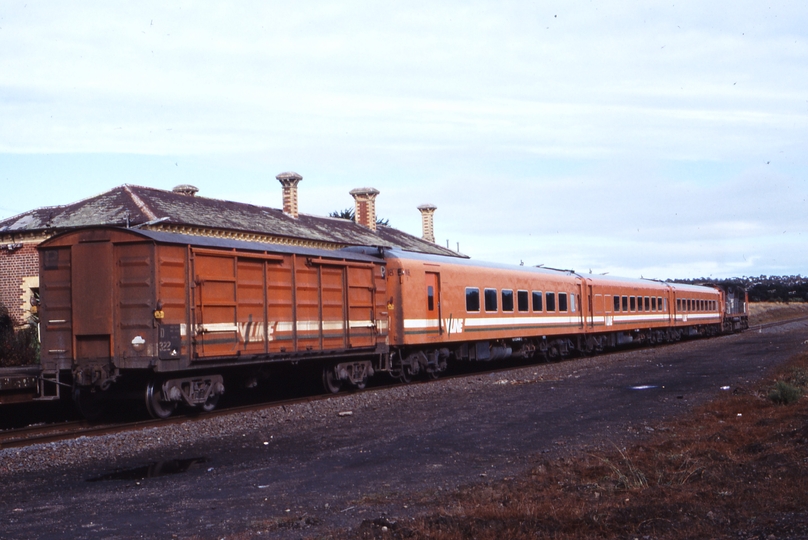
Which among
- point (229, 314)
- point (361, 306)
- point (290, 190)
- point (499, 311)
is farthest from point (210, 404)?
point (290, 190)

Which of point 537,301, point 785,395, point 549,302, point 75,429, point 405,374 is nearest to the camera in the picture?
point 785,395

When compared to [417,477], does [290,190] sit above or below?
above

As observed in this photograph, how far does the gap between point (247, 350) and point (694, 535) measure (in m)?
10.1

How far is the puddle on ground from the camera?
9.17 meters

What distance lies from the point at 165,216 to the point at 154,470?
2025cm

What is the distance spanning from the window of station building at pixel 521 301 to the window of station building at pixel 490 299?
5.44 feet

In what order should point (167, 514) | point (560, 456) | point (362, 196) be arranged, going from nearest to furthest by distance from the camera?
1. point (167, 514)
2. point (560, 456)
3. point (362, 196)

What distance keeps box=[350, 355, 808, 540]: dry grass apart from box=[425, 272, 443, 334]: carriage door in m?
10.4

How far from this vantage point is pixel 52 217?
96.1ft

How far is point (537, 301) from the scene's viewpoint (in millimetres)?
26562

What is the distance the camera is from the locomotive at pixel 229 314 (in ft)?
43.4

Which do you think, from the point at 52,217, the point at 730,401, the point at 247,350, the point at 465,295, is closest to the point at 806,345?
the point at 465,295

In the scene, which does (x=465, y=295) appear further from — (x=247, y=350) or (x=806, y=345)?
(x=806, y=345)

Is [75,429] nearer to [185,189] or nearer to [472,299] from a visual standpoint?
[472,299]
